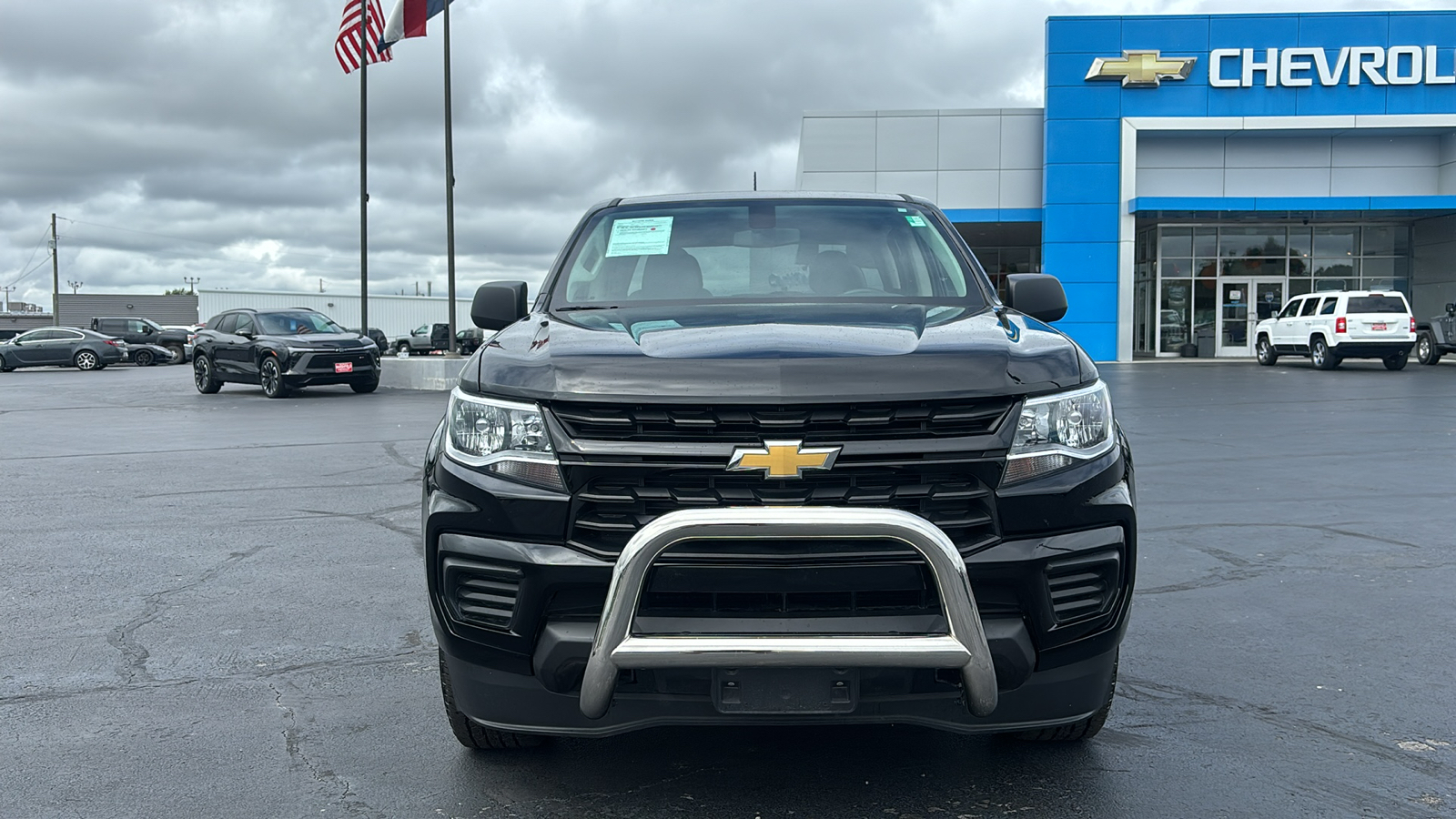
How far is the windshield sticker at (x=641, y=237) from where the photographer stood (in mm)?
4293

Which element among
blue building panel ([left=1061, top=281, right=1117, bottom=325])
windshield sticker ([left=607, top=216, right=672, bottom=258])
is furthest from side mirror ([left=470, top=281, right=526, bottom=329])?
blue building panel ([left=1061, top=281, right=1117, bottom=325])

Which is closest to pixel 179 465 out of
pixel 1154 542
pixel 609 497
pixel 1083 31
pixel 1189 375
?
pixel 1154 542

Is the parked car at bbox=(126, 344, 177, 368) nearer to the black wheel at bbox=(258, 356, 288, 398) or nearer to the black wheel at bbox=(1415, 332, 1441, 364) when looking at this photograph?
the black wheel at bbox=(258, 356, 288, 398)

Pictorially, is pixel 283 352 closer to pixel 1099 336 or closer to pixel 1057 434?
pixel 1057 434

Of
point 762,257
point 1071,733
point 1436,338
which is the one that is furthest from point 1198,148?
point 1071,733

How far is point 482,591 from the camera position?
272 cm

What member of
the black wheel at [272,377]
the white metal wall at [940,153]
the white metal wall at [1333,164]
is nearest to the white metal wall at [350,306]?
the white metal wall at [940,153]

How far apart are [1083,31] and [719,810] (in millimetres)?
31925

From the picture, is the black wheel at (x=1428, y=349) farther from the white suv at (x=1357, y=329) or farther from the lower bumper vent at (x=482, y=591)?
the lower bumper vent at (x=482, y=591)

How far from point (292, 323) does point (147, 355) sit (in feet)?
75.9

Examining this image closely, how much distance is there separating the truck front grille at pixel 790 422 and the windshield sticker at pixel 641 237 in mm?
1722

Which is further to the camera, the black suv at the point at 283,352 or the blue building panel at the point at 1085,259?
the blue building panel at the point at 1085,259

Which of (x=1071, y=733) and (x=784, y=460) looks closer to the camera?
(x=784, y=460)

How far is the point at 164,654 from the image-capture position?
4.40 m
